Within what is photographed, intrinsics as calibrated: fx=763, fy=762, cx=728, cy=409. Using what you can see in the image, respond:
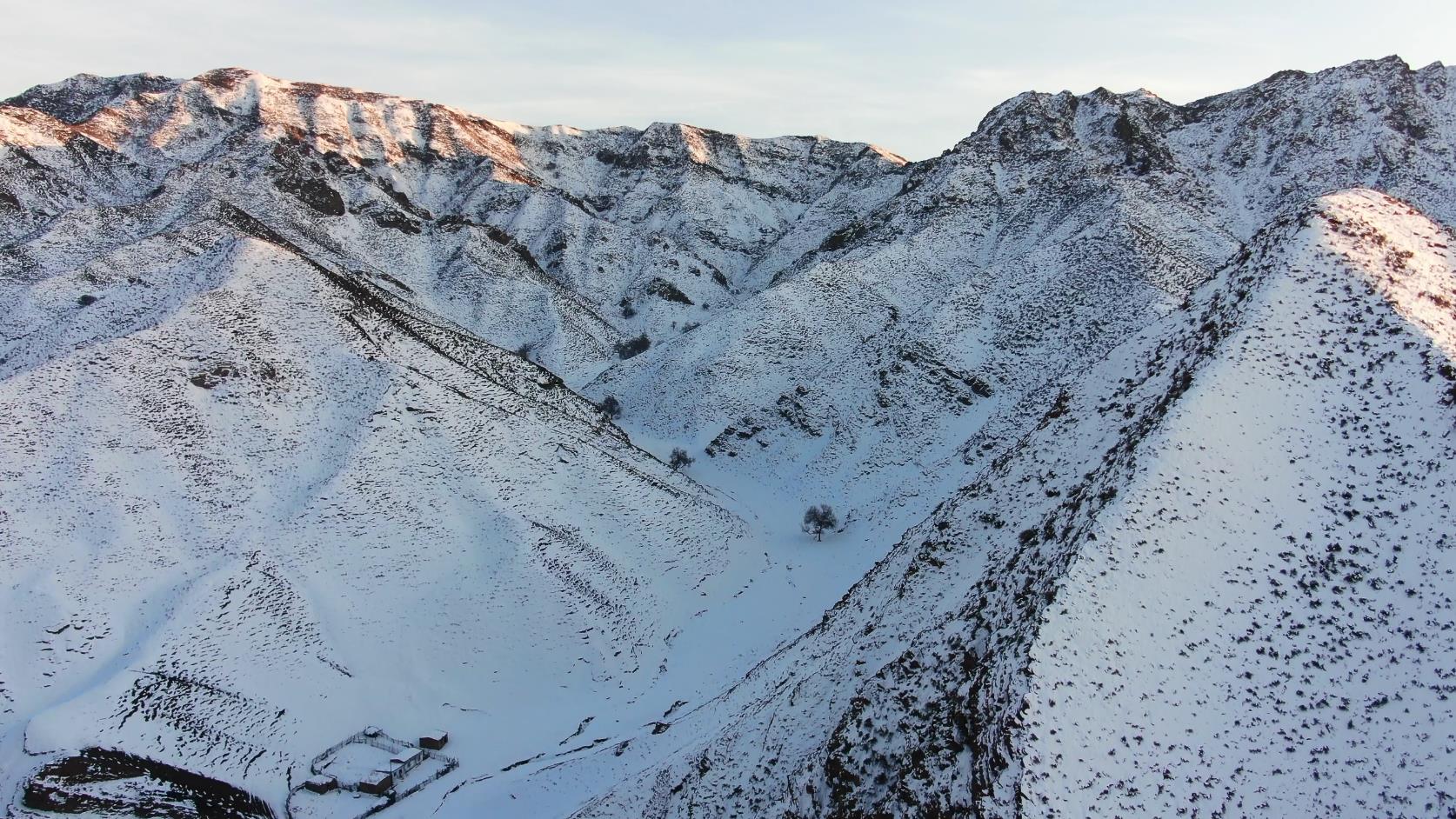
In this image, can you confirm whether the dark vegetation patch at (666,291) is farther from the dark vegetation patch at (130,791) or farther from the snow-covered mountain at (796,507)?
the dark vegetation patch at (130,791)

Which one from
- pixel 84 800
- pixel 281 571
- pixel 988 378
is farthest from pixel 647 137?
pixel 84 800

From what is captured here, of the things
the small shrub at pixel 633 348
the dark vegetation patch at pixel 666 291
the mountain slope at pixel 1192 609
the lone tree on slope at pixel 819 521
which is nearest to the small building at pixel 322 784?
the mountain slope at pixel 1192 609

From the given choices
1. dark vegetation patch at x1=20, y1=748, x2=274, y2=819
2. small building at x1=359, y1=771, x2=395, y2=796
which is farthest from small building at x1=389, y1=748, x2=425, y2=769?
dark vegetation patch at x1=20, y1=748, x2=274, y2=819

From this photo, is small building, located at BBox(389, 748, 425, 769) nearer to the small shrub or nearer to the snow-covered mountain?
the snow-covered mountain

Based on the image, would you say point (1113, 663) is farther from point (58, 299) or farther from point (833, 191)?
point (833, 191)

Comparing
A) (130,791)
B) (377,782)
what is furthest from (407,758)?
(130,791)

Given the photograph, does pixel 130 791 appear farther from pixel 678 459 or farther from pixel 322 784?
pixel 678 459
